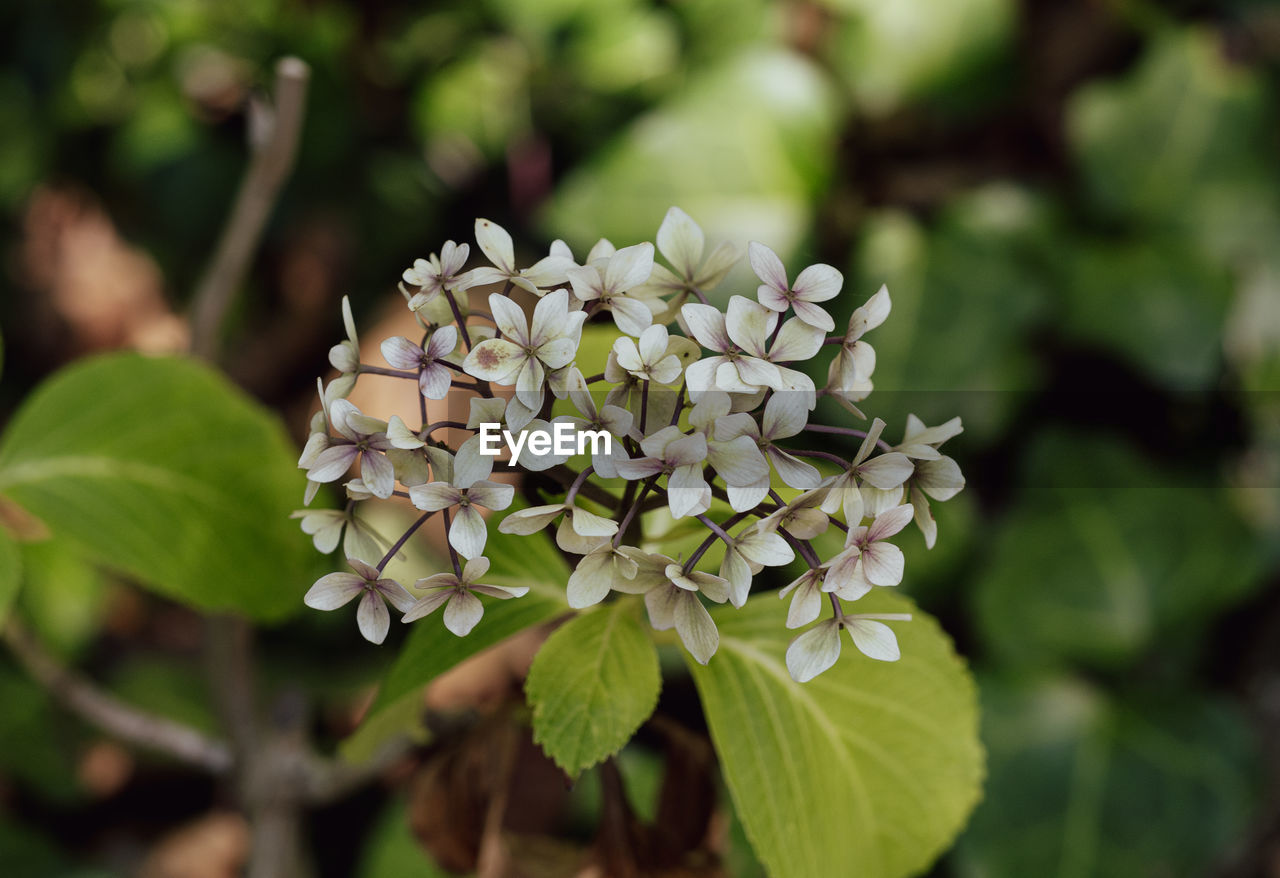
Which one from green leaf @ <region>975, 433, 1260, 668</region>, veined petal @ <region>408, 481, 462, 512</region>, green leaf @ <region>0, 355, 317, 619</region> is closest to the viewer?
veined petal @ <region>408, 481, 462, 512</region>

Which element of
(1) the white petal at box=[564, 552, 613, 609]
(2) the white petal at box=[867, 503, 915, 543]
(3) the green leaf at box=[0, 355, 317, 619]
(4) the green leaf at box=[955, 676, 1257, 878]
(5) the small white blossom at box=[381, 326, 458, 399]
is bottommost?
(4) the green leaf at box=[955, 676, 1257, 878]

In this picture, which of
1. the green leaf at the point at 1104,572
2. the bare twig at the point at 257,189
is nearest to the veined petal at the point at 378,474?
the bare twig at the point at 257,189

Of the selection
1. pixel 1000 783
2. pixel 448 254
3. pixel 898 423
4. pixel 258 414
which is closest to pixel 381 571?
pixel 448 254

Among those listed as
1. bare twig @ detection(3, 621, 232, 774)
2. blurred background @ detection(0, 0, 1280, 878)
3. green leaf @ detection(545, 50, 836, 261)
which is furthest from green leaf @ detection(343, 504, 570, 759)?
green leaf @ detection(545, 50, 836, 261)

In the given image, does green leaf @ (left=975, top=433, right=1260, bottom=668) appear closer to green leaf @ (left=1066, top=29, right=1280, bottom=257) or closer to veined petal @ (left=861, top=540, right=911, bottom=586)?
green leaf @ (left=1066, top=29, right=1280, bottom=257)

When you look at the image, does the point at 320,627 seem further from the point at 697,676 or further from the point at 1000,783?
the point at 697,676

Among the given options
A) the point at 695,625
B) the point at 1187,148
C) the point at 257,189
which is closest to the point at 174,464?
the point at 257,189

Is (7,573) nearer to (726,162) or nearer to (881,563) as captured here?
(881,563)
